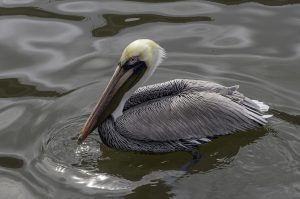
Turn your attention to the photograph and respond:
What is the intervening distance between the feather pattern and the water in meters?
0.17

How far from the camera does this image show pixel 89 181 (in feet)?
17.1

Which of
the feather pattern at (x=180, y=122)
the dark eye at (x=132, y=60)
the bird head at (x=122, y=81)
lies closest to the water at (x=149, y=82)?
the feather pattern at (x=180, y=122)

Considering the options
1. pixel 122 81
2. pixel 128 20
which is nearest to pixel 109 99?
pixel 122 81

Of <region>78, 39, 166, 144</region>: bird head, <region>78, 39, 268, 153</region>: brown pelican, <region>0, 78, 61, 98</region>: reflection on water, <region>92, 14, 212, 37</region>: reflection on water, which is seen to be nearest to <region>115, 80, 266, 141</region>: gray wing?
<region>78, 39, 268, 153</region>: brown pelican

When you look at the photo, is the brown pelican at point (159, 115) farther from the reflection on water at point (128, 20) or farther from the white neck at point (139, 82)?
the reflection on water at point (128, 20)

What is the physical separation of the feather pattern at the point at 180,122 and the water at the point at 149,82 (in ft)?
0.55

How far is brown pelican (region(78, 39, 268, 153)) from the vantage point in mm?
5406

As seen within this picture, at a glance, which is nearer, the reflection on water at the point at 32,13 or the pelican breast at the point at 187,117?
the pelican breast at the point at 187,117

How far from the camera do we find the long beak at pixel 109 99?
541 cm

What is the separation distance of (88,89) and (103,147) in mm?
938

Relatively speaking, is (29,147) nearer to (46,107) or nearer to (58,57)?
(46,107)

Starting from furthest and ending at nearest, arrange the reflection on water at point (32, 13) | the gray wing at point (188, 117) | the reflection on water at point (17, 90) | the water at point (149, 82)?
the reflection on water at point (32, 13) < the reflection on water at point (17, 90) < the gray wing at point (188, 117) < the water at point (149, 82)

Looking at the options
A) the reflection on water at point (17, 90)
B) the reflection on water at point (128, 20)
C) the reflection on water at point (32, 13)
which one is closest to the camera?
the reflection on water at point (17, 90)

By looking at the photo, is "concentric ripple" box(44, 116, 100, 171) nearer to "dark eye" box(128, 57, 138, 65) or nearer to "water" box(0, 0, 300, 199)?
"water" box(0, 0, 300, 199)
